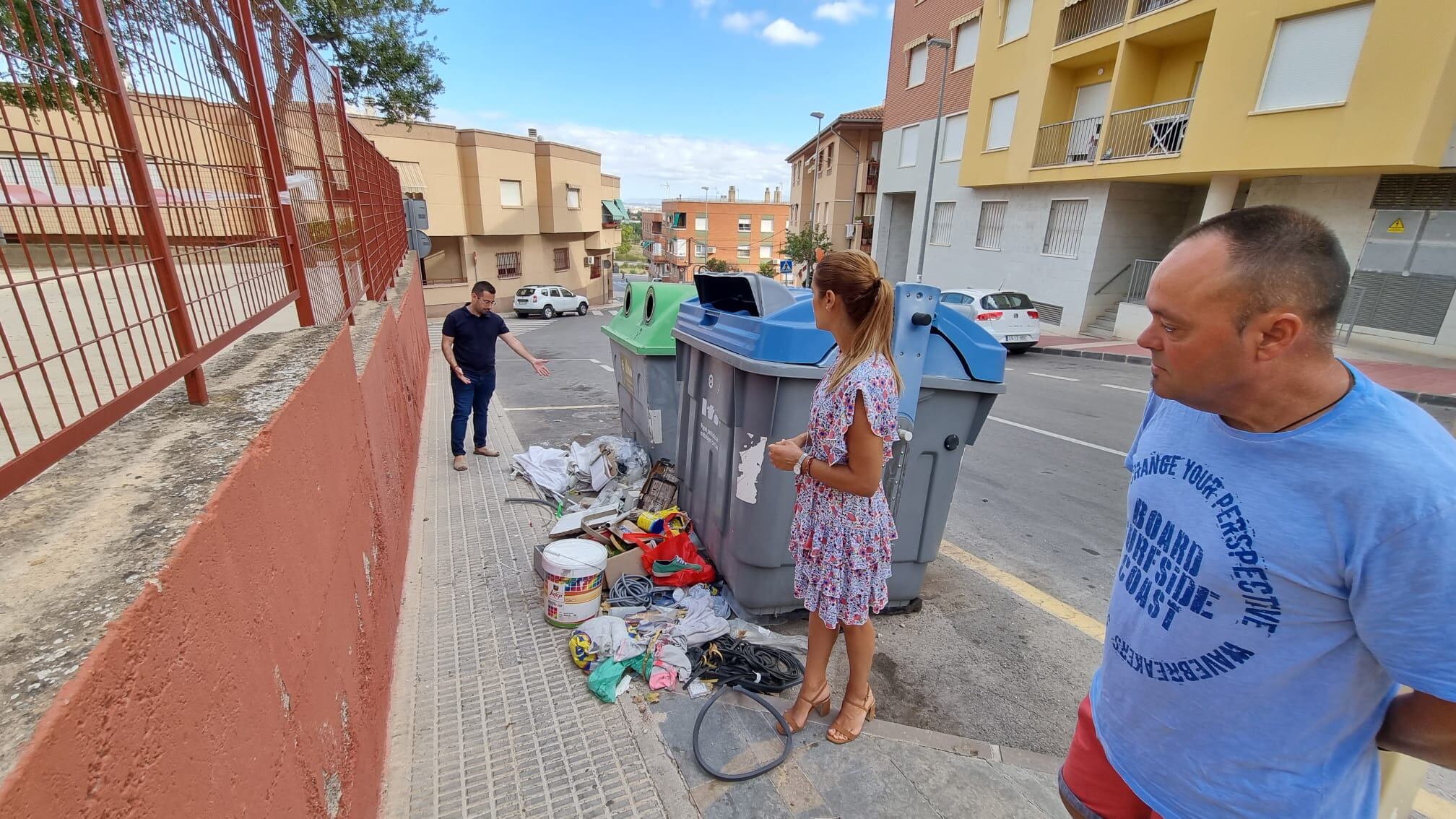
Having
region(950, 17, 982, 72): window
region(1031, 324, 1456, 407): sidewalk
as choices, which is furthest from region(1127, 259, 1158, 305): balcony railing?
region(950, 17, 982, 72): window

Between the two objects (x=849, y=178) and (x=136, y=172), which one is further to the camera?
(x=849, y=178)

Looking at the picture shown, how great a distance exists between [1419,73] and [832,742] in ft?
46.7

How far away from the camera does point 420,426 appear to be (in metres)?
6.06

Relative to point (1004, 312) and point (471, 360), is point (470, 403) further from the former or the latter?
point (1004, 312)

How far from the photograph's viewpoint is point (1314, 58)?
10828mm

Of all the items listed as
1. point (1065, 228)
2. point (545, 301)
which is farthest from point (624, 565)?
point (545, 301)

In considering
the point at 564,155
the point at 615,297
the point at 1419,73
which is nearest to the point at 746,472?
the point at 1419,73

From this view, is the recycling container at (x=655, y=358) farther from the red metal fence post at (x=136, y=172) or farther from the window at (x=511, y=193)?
the window at (x=511, y=193)

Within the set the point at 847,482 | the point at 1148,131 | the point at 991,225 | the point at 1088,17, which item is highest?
the point at 1088,17

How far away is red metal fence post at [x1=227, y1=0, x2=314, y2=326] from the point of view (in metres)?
2.31

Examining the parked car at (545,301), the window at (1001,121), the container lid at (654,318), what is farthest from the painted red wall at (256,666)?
the parked car at (545,301)

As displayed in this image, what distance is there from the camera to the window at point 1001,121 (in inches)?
700

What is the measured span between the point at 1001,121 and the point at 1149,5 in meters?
4.53

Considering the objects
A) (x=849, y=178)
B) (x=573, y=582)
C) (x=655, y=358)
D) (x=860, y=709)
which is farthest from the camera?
(x=849, y=178)
